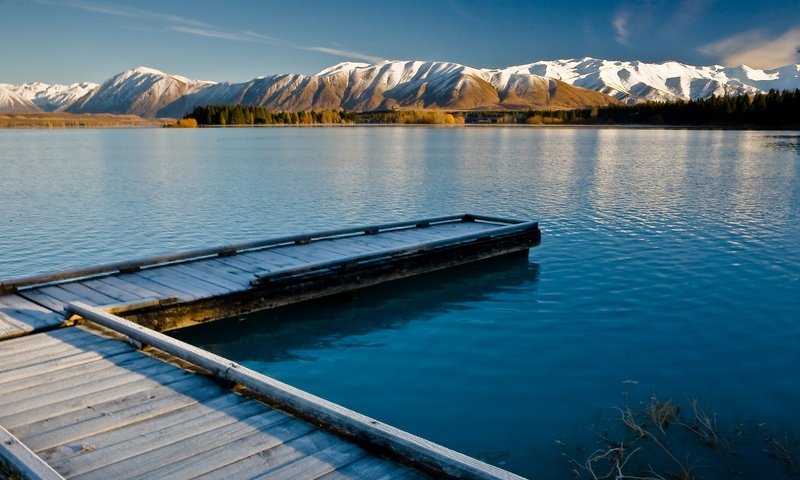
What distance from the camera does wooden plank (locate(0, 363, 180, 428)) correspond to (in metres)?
6.13

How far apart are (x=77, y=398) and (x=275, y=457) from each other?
9.03 feet

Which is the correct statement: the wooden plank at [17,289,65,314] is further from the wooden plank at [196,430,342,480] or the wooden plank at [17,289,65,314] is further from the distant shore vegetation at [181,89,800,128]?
the distant shore vegetation at [181,89,800,128]

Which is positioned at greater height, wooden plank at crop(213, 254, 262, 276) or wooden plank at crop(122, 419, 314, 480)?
wooden plank at crop(122, 419, 314, 480)

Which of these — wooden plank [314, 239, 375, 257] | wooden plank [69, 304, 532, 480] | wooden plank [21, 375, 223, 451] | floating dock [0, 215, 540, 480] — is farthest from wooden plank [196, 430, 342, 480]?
wooden plank [314, 239, 375, 257]

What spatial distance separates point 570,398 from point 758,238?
1479 centimetres

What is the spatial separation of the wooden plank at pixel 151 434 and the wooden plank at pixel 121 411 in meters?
0.12

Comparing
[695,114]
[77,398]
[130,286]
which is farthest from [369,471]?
[695,114]

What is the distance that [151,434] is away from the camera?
19.2 feet

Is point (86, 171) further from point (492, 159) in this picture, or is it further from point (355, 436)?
point (355, 436)

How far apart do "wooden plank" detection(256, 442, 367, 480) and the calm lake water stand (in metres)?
2.60

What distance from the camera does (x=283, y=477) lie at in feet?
16.6

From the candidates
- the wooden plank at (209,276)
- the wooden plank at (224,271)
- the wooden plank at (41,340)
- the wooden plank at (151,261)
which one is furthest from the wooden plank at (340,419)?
the wooden plank at (151,261)

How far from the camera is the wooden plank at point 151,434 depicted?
213 inches

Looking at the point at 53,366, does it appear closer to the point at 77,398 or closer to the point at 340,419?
the point at 77,398
